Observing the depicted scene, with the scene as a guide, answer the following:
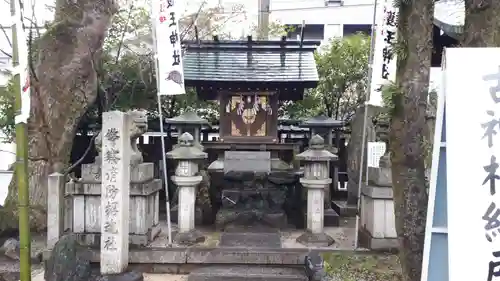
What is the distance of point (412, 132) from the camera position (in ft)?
13.6

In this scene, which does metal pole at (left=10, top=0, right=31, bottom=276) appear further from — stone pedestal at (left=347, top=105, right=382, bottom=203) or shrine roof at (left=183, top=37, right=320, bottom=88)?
stone pedestal at (left=347, top=105, right=382, bottom=203)

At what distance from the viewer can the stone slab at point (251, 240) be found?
749 centimetres

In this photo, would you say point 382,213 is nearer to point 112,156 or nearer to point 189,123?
point 112,156

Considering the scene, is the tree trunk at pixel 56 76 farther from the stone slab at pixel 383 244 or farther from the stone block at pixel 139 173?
the stone slab at pixel 383 244

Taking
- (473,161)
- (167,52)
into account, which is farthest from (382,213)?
(473,161)

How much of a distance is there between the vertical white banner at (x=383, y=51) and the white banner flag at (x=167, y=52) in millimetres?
3146

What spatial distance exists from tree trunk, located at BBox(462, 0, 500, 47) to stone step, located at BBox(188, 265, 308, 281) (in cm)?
416

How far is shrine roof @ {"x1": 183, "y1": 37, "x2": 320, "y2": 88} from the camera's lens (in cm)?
969

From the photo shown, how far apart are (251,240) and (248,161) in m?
2.15

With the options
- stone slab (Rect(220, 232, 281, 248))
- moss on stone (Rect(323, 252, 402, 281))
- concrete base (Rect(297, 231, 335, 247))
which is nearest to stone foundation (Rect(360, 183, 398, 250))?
moss on stone (Rect(323, 252, 402, 281))

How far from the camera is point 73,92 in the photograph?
832 cm

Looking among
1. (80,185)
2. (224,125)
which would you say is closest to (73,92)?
(80,185)

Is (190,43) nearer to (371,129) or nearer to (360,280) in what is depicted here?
(371,129)

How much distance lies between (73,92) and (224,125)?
343 cm
